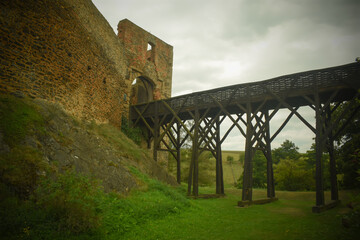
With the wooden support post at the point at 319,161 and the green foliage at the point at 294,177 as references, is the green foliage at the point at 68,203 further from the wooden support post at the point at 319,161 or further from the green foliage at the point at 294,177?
the green foliage at the point at 294,177

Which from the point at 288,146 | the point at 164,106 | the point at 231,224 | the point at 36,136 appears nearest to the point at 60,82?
the point at 36,136

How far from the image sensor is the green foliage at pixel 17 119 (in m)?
5.19

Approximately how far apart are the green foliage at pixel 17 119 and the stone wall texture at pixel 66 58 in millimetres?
1062

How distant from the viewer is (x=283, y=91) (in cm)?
963

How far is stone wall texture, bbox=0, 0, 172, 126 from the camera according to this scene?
7414mm

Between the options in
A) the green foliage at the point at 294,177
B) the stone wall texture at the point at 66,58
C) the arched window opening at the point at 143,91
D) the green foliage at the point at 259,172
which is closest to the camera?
the stone wall texture at the point at 66,58

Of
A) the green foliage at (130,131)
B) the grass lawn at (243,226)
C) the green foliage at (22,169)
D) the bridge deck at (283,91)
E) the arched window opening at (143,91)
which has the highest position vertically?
the arched window opening at (143,91)

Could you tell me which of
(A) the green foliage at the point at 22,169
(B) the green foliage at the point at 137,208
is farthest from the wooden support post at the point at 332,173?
(A) the green foliage at the point at 22,169

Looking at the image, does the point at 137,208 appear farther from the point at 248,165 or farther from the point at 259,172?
the point at 259,172

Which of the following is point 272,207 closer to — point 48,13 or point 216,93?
point 216,93

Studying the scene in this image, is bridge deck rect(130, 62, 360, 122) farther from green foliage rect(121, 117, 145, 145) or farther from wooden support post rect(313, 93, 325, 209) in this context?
green foliage rect(121, 117, 145, 145)

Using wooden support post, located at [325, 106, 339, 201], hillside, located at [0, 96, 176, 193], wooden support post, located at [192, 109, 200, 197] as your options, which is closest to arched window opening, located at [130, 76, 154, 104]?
wooden support post, located at [192, 109, 200, 197]

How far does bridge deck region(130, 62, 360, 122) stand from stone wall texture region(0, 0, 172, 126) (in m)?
4.07

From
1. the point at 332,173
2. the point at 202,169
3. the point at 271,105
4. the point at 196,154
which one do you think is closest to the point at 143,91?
the point at 202,169
